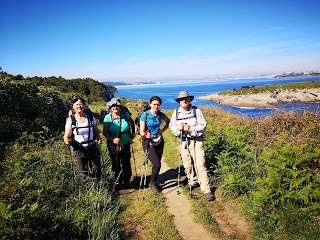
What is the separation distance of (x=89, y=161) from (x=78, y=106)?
1360 millimetres

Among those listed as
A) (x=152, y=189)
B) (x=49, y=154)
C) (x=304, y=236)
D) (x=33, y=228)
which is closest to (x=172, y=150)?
(x=152, y=189)

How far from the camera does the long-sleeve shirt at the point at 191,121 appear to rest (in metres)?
5.71

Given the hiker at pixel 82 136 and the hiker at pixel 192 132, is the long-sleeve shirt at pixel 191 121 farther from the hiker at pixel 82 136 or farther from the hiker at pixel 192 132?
the hiker at pixel 82 136

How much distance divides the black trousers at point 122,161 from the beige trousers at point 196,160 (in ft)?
4.80

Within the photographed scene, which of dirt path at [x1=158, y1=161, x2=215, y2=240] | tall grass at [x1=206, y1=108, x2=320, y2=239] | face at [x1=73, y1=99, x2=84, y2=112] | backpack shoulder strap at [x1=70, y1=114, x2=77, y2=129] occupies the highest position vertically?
face at [x1=73, y1=99, x2=84, y2=112]

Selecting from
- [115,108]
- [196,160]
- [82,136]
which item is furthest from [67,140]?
[196,160]

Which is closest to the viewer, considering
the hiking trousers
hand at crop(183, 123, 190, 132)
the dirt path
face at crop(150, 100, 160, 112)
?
the dirt path

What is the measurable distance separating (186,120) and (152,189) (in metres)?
2.05

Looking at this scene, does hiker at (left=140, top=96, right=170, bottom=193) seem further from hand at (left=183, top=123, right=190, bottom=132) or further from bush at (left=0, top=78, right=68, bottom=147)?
bush at (left=0, top=78, right=68, bottom=147)

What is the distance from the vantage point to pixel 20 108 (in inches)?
458

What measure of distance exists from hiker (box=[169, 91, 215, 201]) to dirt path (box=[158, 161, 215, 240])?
1.57 ft

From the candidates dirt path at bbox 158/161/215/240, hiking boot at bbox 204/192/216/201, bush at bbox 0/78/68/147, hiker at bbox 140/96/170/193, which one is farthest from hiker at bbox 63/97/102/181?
bush at bbox 0/78/68/147

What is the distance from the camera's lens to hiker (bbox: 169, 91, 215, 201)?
5703mm

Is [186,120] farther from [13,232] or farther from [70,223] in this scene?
[13,232]
